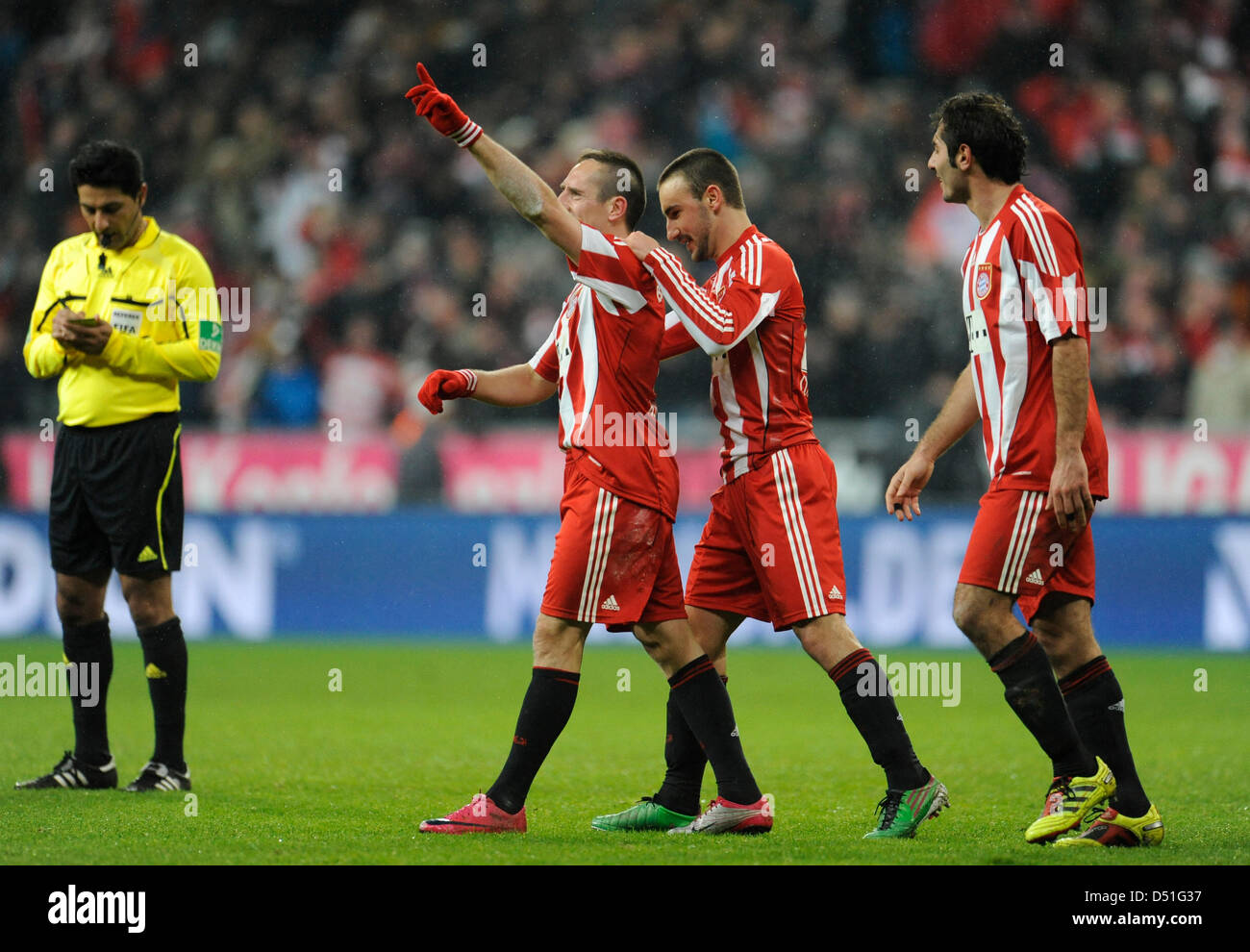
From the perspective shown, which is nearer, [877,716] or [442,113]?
[442,113]

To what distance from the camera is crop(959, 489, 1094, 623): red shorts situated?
455cm

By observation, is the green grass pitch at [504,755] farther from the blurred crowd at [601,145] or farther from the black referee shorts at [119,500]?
the blurred crowd at [601,145]

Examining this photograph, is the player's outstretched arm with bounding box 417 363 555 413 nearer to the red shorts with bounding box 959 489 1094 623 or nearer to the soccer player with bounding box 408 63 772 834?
the soccer player with bounding box 408 63 772 834

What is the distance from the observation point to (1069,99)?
1495 centimetres

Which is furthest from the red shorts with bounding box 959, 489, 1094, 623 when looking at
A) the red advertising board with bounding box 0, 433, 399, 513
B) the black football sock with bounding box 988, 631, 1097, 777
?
the red advertising board with bounding box 0, 433, 399, 513

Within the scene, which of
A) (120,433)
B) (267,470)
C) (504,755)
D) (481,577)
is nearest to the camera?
(120,433)

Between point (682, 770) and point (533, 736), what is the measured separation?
65 cm

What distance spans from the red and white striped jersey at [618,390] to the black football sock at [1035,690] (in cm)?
111

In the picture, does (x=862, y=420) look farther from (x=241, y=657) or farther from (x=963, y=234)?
(x=241, y=657)

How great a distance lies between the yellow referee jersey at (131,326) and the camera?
5785mm

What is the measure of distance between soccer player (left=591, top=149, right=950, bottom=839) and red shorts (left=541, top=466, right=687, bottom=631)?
1.13ft

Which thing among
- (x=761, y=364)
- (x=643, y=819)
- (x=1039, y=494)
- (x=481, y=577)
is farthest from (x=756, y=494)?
(x=481, y=577)

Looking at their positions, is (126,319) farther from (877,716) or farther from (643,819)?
(877,716)

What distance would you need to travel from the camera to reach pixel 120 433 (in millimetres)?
5785
